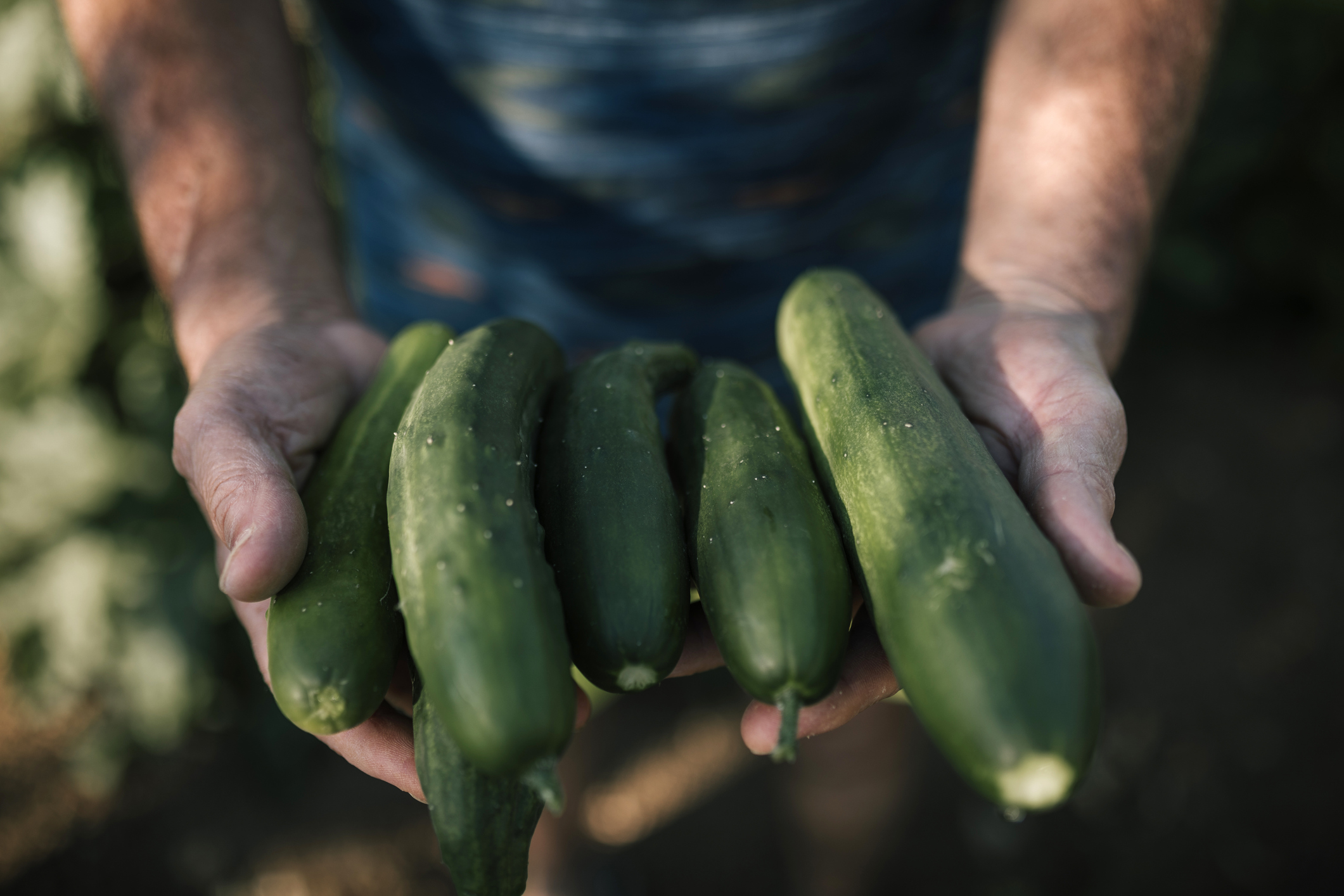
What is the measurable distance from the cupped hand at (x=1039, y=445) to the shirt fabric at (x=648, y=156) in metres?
1.30

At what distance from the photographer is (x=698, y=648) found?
2.76 meters

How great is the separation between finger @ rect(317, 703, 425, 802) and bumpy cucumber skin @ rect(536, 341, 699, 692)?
1.93 ft

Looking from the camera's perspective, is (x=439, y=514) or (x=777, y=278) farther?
(x=777, y=278)

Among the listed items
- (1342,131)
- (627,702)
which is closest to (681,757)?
(627,702)

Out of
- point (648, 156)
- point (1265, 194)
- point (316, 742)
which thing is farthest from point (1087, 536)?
point (1265, 194)

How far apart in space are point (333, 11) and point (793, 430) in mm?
2803

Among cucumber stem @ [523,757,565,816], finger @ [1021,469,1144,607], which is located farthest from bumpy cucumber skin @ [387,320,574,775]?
finger @ [1021,469,1144,607]

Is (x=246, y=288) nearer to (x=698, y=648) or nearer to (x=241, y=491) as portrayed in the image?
(x=241, y=491)

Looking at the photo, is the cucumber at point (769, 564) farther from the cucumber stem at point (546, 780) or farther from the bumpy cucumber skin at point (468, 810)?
the bumpy cucumber skin at point (468, 810)

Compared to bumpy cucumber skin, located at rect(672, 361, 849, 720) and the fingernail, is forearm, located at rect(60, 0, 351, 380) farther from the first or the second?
bumpy cucumber skin, located at rect(672, 361, 849, 720)

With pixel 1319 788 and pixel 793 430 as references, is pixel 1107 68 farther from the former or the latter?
pixel 1319 788

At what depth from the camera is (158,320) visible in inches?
223

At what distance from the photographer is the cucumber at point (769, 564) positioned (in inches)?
93.0

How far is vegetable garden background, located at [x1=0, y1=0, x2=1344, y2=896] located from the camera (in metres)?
5.08
